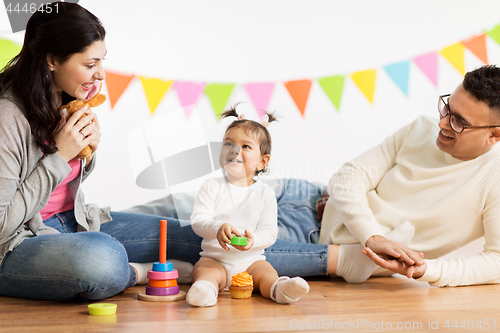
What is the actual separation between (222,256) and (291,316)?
0.35 meters

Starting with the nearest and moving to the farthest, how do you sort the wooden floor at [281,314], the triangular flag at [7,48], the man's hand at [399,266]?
the wooden floor at [281,314] → the man's hand at [399,266] → the triangular flag at [7,48]

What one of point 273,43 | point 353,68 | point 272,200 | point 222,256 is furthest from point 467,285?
point 273,43

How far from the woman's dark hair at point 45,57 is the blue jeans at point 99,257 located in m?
0.24

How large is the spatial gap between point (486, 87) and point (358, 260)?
0.64 m

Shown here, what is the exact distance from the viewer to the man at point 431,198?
133 centimetres

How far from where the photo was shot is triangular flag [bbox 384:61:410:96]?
234 cm

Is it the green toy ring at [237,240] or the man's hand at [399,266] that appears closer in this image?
the green toy ring at [237,240]

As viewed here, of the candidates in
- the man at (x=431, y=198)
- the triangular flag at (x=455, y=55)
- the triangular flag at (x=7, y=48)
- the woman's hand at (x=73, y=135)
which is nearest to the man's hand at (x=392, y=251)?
the man at (x=431, y=198)

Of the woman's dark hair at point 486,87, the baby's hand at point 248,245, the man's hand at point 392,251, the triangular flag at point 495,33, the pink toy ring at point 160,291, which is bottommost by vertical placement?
the pink toy ring at point 160,291

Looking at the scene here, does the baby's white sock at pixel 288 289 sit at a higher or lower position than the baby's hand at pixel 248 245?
lower

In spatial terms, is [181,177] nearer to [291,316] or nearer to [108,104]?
[291,316]

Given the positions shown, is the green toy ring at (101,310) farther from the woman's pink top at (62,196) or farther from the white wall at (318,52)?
the white wall at (318,52)

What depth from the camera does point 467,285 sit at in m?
1.39

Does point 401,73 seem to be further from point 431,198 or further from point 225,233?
point 225,233
